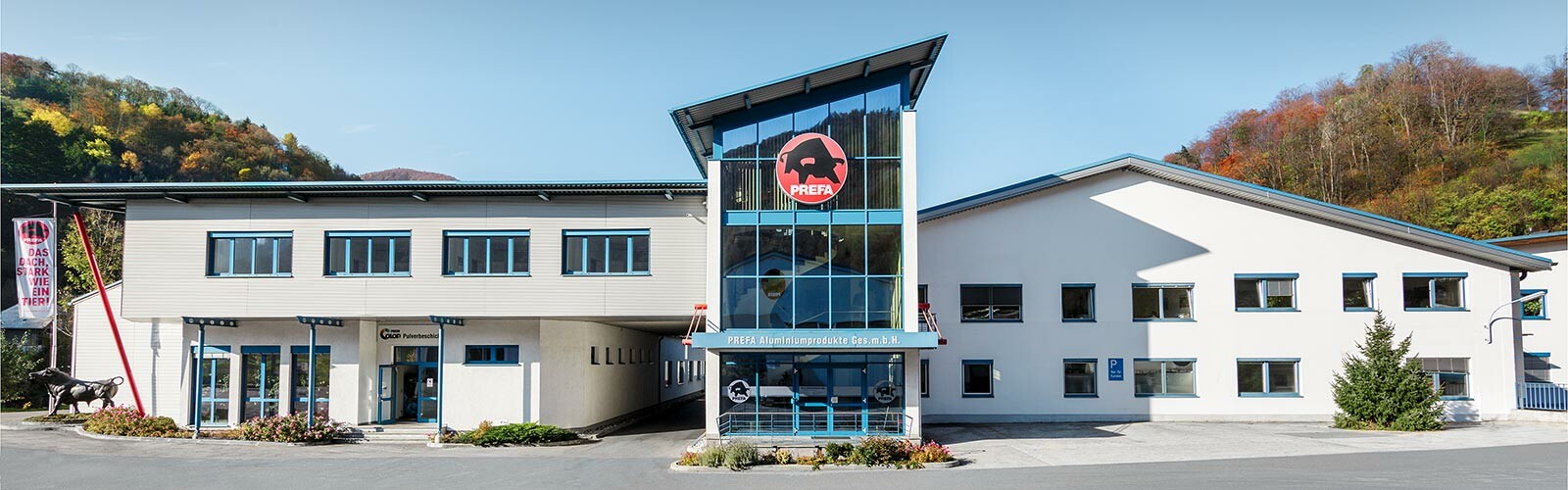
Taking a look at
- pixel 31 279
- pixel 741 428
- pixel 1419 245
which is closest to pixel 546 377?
pixel 741 428

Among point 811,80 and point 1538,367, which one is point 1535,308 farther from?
point 811,80

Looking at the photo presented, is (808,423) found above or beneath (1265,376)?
beneath

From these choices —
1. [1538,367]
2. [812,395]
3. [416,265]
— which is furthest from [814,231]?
[1538,367]

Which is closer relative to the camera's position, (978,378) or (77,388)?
(978,378)

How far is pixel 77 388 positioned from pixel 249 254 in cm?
831

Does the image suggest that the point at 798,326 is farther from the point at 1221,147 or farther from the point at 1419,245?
the point at 1221,147

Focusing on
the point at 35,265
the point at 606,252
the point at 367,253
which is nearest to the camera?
the point at 606,252

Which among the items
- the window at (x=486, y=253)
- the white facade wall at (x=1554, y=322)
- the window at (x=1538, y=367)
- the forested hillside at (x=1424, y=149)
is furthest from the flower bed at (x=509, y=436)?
the forested hillside at (x=1424, y=149)

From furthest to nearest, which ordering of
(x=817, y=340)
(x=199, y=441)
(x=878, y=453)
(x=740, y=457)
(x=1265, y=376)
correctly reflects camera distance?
(x=1265, y=376)
(x=199, y=441)
(x=817, y=340)
(x=878, y=453)
(x=740, y=457)

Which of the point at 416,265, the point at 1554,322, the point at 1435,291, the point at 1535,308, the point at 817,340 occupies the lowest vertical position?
the point at 817,340

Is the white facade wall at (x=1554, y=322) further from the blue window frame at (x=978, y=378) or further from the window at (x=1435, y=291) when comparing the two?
the blue window frame at (x=978, y=378)

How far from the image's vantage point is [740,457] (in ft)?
62.3

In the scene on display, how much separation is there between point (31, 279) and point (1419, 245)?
36344mm

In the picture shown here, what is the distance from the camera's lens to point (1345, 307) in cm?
2867
